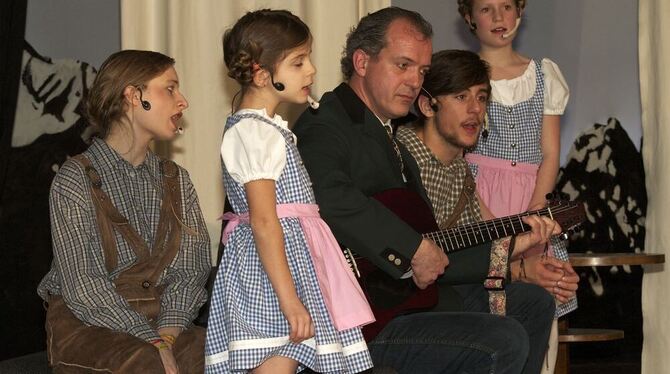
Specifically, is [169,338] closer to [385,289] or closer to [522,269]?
[385,289]

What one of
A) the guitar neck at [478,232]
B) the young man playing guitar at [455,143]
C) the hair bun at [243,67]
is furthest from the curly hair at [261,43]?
the young man playing guitar at [455,143]

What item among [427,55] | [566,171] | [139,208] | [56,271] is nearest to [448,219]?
[427,55]

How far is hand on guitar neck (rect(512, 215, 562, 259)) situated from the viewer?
3.41 metres

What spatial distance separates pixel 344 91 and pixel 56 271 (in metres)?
1.01

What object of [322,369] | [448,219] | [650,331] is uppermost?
[448,219]

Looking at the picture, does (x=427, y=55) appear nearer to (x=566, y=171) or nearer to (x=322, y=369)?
(x=322, y=369)

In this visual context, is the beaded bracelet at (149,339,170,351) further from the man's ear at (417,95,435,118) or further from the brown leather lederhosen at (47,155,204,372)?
the man's ear at (417,95,435,118)

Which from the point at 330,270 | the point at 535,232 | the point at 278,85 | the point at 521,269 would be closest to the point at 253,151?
the point at 278,85

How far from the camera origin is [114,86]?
3.23 metres

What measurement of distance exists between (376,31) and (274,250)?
3.48 ft

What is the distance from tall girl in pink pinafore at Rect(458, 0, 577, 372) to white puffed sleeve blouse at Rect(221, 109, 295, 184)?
1612mm

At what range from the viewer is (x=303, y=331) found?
262 centimetres

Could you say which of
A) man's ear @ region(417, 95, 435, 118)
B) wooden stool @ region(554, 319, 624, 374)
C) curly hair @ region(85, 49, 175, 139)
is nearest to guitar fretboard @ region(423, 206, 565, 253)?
man's ear @ region(417, 95, 435, 118)

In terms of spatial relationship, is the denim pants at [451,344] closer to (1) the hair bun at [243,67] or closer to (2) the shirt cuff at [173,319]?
(2) the shirt cuff at [173,319]
